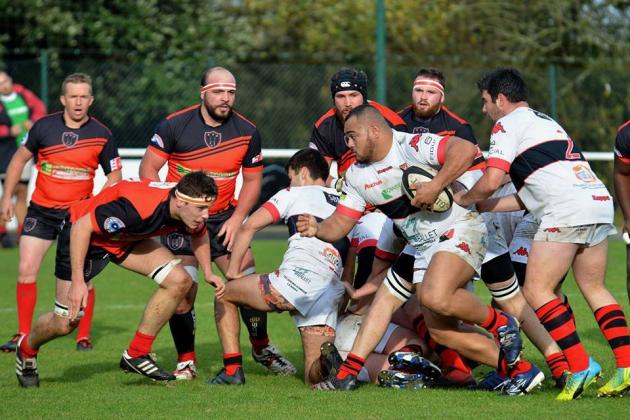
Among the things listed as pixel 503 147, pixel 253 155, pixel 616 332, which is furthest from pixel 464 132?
pixel 616 332

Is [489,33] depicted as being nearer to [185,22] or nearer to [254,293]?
[185,22]

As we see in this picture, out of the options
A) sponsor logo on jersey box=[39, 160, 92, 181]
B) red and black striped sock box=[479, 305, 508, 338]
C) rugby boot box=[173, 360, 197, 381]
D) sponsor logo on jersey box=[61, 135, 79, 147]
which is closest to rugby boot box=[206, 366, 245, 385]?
rugby boot box=[173, 360, 197, 381]

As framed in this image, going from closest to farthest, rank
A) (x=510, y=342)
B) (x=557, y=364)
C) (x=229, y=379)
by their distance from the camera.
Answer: (x=510, y=342) < (x=557, y=364) < (x=229, y=379)

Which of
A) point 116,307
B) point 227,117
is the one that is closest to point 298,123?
point 116,307

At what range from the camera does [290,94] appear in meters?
20.2

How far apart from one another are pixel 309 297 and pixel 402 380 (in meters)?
0.85

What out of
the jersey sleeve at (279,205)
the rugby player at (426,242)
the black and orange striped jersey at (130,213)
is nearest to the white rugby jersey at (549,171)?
the rugby player at (426,242)

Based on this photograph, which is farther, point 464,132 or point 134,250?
point 464,132

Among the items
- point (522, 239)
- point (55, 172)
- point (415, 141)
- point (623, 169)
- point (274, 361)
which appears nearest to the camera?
point (415, 141)

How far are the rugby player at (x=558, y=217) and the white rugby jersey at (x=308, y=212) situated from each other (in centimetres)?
122

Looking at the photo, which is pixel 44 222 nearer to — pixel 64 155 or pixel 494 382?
pixel 64 155

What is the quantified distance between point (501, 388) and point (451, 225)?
1.11 metres

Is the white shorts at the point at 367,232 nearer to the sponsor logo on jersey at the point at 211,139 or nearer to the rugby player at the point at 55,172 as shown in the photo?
the sponsor logo on jersey at the point at 211,139

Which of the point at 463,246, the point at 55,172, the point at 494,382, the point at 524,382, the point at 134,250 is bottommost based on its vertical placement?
the point at 494,382
